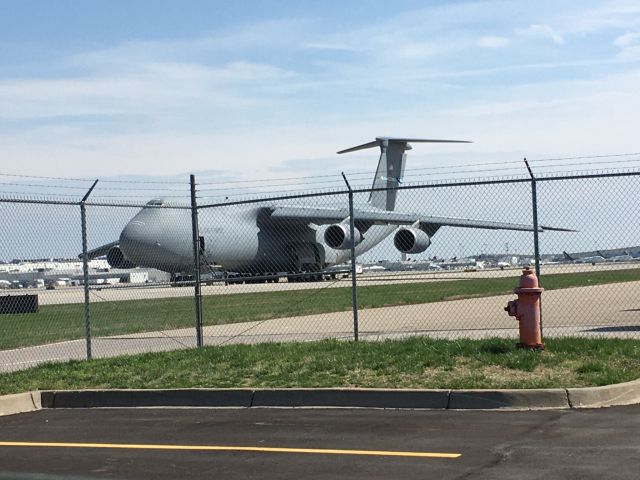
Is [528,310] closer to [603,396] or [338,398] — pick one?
[603,396]

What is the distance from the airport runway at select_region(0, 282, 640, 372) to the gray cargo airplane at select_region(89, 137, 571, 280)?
13737 millimetres

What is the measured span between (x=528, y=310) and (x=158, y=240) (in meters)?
29.9

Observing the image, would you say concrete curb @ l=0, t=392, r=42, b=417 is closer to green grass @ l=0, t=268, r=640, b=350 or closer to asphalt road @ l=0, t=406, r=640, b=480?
asphalt road @ l=0, t=406, r=640, b=480

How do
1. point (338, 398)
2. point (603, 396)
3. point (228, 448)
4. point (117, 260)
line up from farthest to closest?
point (117, 260), point (338, 398), point (603, 396), point (228, 448)

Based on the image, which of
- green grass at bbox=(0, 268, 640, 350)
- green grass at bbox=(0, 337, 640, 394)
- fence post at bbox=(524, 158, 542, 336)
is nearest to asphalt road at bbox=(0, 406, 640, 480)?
green grass at bbox=(0, 337, 640, 394)

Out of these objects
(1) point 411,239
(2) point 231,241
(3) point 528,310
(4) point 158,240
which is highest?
(4) point 158,240

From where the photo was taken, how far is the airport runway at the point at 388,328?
15.2 metres

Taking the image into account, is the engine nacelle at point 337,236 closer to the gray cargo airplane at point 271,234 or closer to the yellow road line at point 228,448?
the gray cargo airplane at point 271,234

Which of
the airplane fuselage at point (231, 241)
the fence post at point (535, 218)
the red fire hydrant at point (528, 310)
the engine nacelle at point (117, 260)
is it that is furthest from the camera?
the engine nacelle at point (117, 260)

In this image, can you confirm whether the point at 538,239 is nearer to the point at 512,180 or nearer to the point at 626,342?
the point at 512,180

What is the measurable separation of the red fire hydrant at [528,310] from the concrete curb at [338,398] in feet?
6.33

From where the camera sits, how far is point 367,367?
10773 millimetres

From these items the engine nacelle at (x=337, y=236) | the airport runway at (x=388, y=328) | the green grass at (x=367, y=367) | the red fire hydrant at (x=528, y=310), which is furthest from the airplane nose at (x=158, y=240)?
the red fire hydrant at (x=528, y=310)

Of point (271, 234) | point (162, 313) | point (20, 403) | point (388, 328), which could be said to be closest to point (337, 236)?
point (271, 234)
